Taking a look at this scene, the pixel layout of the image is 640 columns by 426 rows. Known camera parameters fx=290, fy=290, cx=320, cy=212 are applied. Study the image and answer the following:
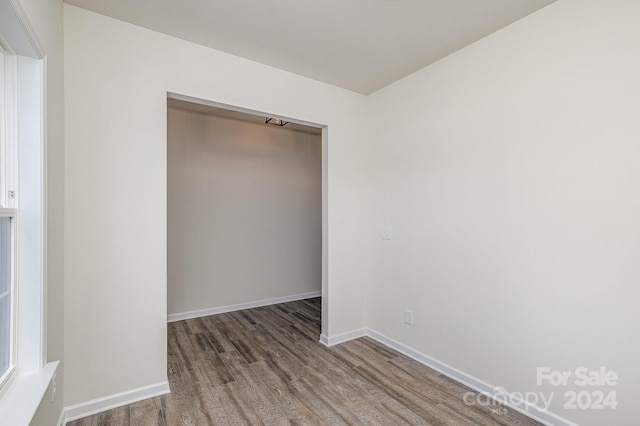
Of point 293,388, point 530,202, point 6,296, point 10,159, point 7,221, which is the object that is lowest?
point 293,388

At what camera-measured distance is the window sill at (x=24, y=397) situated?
1122 mm

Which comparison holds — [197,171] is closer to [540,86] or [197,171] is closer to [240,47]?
[240,47]

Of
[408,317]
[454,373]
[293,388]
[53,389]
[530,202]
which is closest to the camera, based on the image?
[53,389]

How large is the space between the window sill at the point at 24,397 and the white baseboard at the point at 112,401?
64cm

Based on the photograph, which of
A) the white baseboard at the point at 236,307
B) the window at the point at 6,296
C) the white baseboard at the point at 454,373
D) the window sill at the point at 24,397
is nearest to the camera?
the window sill at the point at 24,397

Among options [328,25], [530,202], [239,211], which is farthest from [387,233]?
[239,211]

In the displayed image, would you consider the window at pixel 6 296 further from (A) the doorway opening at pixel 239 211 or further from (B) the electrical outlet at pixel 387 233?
(B) the electrical outlet at pixel 387 233

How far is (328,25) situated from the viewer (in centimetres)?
210

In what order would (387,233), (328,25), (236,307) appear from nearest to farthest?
(328,25)
(387,233)
(236,307)

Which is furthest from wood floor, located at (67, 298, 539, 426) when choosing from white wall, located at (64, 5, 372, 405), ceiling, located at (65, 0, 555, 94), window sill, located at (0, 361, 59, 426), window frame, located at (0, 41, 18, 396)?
ceiling, located at (65, 0, 555, 94)

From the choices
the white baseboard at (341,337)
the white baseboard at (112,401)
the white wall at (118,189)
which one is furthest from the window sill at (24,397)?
the white baseboard at (341,337)

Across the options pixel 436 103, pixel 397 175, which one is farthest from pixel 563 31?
pixel 397 175

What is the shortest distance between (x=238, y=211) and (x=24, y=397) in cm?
299

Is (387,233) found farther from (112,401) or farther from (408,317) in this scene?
(112,401)
